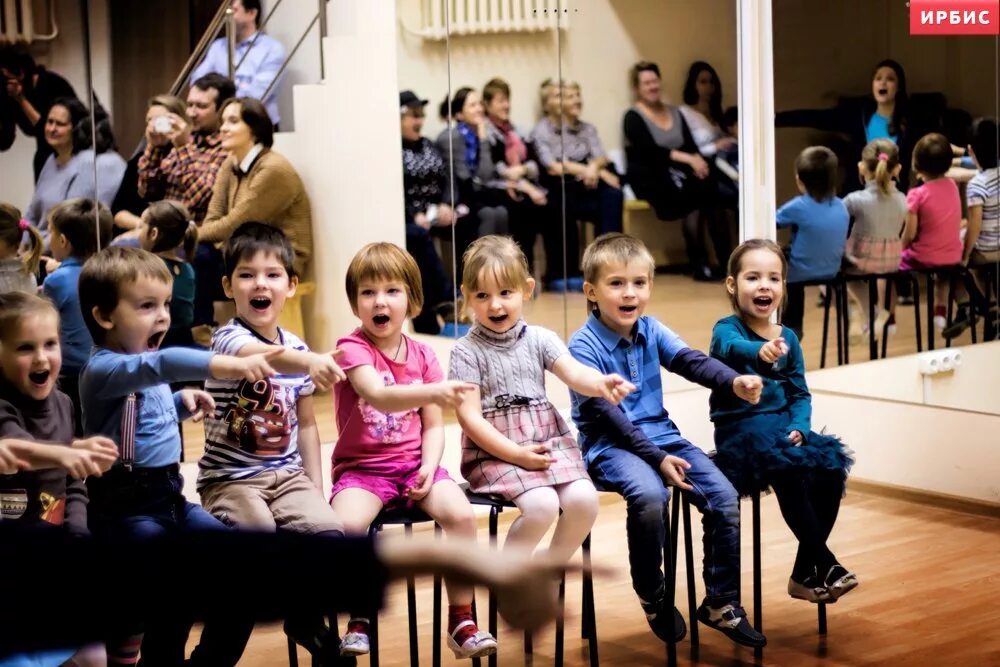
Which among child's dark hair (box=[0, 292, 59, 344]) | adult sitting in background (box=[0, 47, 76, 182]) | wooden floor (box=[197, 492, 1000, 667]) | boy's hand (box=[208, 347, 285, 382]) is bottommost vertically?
wooden floor (box=[197, 492, 1000, 667])

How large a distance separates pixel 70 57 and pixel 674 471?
1969 mm

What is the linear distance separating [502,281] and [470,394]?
276 mm

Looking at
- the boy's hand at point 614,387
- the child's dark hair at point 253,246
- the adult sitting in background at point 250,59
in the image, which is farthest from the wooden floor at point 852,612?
the adult sitting in background at point 250,59

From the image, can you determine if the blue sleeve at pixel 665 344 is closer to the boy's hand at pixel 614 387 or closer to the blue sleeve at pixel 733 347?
the blue sleeve at pixel 733 347

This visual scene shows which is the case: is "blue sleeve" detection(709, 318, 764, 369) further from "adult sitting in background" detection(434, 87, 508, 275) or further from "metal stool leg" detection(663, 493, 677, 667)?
"adult sitting in background" detection(434, 87, 508, 275)

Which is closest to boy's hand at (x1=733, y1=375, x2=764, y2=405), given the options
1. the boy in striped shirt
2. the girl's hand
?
the girl's hand

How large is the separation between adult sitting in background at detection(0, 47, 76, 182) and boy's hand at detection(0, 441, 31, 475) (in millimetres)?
1501

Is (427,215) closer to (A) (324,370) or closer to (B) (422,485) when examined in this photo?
(B) (422,485)

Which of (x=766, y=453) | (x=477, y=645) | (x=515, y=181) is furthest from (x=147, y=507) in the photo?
(x=515, y=181)

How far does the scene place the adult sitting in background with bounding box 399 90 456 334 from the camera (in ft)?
15.1

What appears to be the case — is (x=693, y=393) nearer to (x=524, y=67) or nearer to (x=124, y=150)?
(x=524, y=67)

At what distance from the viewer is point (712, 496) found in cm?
330

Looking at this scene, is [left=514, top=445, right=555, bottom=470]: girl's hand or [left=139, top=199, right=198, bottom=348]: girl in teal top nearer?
[left=514, top=445, right=555, bottom=470]: girl's hand

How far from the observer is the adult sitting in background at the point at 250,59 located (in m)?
3.97
